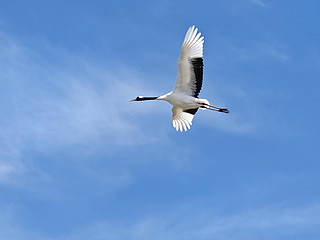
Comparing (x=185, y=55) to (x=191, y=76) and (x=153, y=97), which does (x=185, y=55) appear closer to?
(x=191, y=76)

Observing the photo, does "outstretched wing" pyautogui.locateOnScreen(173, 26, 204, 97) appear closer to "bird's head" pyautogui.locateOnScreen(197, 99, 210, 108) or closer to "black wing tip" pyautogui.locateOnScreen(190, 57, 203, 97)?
"black wing tip" pyautogui.locateOnScreen(190, 57, 203, 97)

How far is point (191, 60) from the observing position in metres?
39.9

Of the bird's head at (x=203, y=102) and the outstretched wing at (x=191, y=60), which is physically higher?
the outstretched wing at (x=191, y=60)

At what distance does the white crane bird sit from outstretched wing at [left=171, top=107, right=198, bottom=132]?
28 cm

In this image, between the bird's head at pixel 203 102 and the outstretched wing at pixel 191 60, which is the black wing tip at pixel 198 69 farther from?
the bird's head at pixel 203 102

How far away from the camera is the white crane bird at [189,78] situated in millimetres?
39906

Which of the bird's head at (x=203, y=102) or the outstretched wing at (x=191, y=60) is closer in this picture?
the outstretched wing at (x=191, y=60)

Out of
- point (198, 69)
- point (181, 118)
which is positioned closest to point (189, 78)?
point (198, 69)

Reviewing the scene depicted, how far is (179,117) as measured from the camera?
4369cm

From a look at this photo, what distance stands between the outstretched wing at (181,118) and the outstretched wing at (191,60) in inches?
119

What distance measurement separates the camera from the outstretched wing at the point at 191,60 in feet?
131

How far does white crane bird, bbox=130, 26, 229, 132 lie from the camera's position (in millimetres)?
39906

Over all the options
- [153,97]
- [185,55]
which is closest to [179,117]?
[153,97]

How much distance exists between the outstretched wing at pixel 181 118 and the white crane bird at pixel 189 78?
28 cm
